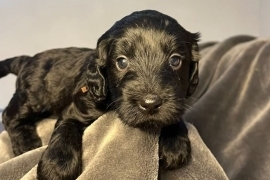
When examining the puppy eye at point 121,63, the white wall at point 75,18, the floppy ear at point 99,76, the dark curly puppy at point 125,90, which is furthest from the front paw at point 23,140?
the white wall at point 75,18

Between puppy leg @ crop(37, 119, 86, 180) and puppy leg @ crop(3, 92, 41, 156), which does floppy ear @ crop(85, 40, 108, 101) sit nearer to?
puppy leg @ crop(37, 119, 86, 180)

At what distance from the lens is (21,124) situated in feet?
6.68

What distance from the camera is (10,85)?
10.9 ft

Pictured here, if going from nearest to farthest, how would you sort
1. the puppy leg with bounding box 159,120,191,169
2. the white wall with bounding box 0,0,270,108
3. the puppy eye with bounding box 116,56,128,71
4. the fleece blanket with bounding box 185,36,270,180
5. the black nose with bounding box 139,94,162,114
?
the black nose with bounding box 139,94,162,114 → the puppy leg with bounding box 159,120,191,169 → the puppy eye with bounding box 116,56,128,71 → the fleece blanket with bounding box 185,36,270,180 → the white wall with bounding box 0,0,270,108

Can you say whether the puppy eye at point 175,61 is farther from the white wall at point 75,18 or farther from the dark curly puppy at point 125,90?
the white wall at point 75,18

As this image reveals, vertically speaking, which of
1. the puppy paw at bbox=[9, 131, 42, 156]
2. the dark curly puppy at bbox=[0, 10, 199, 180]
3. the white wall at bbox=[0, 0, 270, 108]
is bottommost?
the puppy paw at bbox=[9, 131, 42, 156]

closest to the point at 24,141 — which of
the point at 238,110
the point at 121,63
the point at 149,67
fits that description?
the point at 121,63

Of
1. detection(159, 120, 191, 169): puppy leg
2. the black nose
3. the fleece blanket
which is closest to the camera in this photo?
the black nose

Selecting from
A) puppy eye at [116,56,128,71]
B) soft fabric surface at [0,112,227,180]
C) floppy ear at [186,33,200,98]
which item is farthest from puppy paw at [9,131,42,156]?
floppy ear at [186,33,200,98]

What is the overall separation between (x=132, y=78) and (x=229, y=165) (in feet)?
2.39

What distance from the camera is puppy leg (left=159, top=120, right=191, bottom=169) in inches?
56.5

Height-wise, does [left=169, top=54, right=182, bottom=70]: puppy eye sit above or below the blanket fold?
above

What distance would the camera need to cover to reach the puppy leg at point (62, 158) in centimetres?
140

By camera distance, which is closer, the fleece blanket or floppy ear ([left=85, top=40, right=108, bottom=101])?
floppy ear ([left=85, top=40, right=108, bottom=101])
